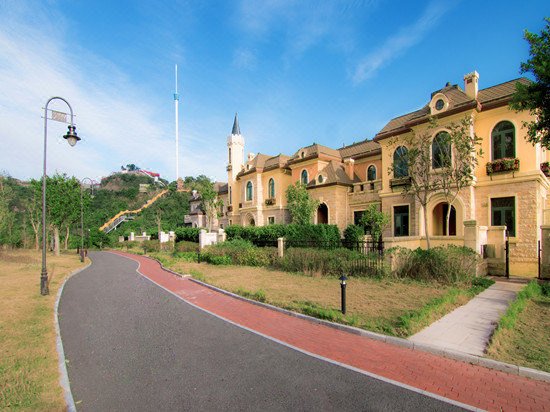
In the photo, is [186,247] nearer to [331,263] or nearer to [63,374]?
[331,263]

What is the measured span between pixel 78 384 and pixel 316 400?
3728 mm

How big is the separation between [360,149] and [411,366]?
2542 centimetres

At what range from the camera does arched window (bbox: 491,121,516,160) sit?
15.9m

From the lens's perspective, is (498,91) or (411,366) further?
(498,91)

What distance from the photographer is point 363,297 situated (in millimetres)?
9117

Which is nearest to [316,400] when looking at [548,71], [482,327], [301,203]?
[482,327]

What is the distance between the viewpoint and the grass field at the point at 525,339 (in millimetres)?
4883

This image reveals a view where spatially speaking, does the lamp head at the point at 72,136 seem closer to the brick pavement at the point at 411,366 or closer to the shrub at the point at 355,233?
the brick pavement at the point at 411,366

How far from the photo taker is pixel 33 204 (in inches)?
1398

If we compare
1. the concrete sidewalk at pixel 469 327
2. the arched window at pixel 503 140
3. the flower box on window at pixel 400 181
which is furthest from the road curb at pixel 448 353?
the arched window at pixel 503 140

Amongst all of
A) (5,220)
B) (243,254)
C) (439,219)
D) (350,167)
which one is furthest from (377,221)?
(5,220)

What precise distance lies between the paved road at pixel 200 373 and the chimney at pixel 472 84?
1940 cm

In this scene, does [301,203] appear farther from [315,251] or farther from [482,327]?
[482,327]

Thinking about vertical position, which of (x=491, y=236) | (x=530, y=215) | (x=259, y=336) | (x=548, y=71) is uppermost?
(x=548, y=71)
